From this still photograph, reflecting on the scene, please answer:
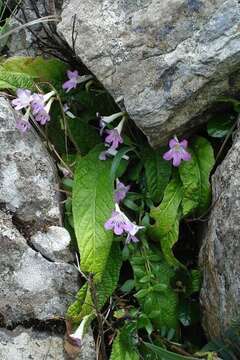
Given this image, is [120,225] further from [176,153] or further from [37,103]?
[37,103]

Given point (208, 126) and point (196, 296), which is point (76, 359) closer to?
point (196, 296)

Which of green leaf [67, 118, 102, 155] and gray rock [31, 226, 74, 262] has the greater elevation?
green leaf [67, 118, 102, 155]

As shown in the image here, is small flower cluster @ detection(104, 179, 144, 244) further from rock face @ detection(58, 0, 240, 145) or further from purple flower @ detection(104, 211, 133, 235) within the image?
rock face @ detection(58, 0, 240, 145)

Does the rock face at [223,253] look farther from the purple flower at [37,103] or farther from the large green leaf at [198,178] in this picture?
the purple flower at [37,103]

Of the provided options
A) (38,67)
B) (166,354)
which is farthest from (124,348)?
(38,67)

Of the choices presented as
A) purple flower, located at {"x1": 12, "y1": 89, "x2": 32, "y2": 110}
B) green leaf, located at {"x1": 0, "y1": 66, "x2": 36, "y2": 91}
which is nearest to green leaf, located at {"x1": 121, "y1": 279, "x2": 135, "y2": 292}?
purple flower, located at {"x1": 12, "y1": 89, "x2": 32, "y2": 110}

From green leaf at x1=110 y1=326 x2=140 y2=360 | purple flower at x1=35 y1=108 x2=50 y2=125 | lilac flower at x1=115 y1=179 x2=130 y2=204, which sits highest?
purple flower at x1=35 y1=108 x2=50 y2=125

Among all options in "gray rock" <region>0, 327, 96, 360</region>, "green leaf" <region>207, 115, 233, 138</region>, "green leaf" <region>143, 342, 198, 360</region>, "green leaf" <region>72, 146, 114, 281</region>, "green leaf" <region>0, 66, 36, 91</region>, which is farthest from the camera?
"green leaf" <region>0, 66, 36, 91</region>
